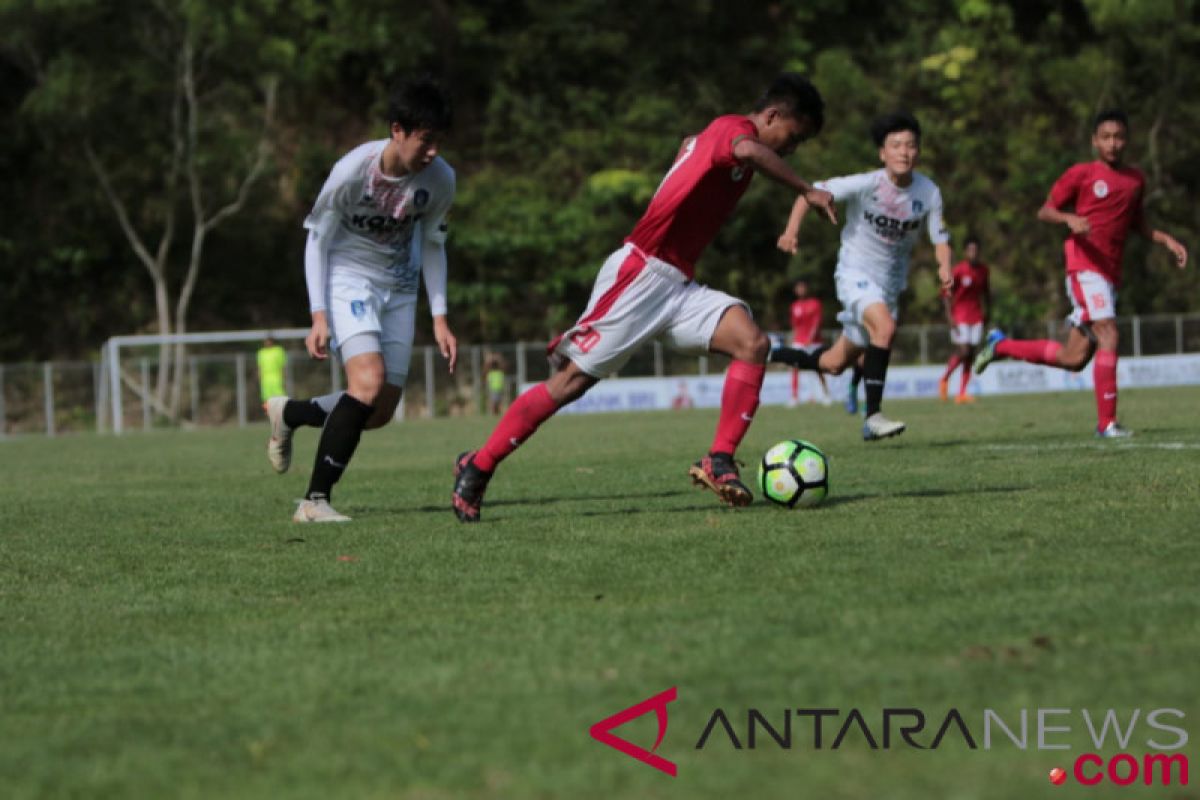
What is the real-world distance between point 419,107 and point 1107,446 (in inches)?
216

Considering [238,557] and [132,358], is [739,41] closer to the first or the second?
[132,358]

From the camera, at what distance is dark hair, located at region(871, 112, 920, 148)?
484 inches

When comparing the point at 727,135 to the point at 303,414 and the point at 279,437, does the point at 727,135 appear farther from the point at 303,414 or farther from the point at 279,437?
the point at 279,437

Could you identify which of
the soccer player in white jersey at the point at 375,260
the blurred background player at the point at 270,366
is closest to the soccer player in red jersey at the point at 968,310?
the blurred background player at the point at 270,366

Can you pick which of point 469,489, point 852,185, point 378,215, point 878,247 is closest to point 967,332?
point 878,247

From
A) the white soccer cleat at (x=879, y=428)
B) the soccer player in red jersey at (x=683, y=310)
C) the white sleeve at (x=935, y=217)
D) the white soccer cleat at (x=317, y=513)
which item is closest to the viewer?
the soccer player in red jersey at (x=683, y=310)

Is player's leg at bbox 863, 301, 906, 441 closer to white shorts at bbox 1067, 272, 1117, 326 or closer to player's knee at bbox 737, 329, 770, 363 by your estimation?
white shorts at bbox 1067, 272, 1117, 326

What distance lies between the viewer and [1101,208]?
12.4 m

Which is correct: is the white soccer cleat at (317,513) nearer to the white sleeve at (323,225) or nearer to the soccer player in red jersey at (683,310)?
the soccer player in red jersey at (683,310)

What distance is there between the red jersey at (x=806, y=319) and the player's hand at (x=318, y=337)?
22.5 metres

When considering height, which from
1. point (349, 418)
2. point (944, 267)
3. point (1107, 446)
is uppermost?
point (944, 267)

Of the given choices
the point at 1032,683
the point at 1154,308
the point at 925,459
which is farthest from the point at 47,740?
the point at 1154,308

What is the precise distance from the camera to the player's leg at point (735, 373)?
7.70 m

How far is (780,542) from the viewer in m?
6.21
